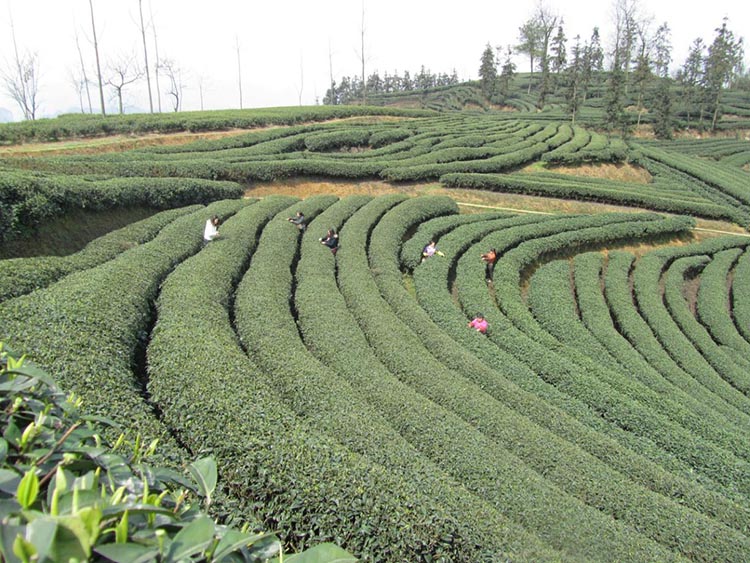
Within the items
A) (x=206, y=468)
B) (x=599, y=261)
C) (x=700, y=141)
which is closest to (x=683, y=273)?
(x=599, y=261)

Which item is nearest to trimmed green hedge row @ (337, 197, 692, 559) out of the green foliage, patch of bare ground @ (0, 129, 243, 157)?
the green foliage

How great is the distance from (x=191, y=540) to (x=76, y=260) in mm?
12452

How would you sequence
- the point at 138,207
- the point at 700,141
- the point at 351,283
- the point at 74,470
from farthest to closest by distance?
Result: the point at 700,141 → the point at 138,207 → the point at 351,283 → the point at 74,470

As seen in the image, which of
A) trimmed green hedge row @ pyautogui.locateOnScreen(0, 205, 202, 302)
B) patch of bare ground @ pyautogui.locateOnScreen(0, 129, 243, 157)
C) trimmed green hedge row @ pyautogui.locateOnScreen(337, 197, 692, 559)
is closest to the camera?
trimmed green hedge row @ pyautogui.locateOnScreen(337, 197, 692, 559)

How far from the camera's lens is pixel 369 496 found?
5.16 metres

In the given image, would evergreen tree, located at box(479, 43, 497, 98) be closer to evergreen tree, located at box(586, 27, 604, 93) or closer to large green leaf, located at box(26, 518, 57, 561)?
evergreen tree, located at box(586, 27, 604, 93)

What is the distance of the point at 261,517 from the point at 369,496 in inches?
44.9

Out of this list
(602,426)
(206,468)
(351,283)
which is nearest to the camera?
(206,468)

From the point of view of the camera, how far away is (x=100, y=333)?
316 inches

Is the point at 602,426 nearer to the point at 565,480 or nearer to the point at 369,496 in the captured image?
the point at 565,480

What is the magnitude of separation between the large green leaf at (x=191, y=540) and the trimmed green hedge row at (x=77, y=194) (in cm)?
1340

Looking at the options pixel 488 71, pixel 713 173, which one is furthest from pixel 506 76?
pixel 713 173

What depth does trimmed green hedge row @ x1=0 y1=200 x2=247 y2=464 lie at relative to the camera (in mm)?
6020

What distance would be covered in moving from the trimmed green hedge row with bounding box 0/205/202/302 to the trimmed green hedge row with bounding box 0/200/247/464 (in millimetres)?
→ 547
